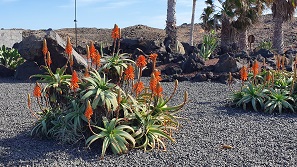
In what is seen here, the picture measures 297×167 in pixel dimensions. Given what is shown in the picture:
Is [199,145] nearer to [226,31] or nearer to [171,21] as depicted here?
[171,21]

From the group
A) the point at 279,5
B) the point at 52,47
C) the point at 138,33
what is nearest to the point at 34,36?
the point at 52,47

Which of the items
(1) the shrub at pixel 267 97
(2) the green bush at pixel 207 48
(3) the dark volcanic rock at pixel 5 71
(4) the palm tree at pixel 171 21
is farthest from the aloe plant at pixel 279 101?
(4) the palm tree at pixel 171 21

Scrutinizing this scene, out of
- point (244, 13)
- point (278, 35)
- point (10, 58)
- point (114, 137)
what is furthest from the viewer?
point (278, 35)

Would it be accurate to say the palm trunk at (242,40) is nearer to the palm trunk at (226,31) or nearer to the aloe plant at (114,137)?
the palm trunk at (226,31)

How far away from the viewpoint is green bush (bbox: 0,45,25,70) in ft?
43.4

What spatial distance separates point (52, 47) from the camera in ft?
37.3

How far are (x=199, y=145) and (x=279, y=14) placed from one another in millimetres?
16751

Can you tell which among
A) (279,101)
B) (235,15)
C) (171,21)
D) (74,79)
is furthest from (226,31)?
(74,79)

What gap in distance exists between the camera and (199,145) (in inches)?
220

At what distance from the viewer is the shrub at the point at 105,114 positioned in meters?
5.31

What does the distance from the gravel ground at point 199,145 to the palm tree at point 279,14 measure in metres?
13.8

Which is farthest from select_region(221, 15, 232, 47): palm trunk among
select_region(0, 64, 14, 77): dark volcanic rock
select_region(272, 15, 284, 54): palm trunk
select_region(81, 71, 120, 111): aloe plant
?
select_region(81, 71, 120, 111): aloe plant

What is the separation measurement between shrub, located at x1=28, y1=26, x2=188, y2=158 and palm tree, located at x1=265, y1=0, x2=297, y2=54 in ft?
50.8

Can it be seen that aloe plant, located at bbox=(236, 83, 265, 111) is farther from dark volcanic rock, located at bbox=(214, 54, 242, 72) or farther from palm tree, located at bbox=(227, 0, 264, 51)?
palm tree, located at bbox=(227, 0, 264, 51)
